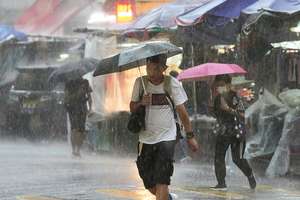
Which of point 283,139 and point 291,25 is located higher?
point 291,25

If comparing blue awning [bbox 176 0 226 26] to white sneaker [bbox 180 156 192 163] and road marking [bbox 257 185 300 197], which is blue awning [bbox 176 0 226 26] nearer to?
white sneaker [bbox 180 156 192 163]

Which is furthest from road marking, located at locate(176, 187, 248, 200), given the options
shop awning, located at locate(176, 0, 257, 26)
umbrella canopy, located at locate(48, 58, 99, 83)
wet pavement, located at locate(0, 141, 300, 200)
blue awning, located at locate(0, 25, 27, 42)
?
blue awning, located at locate(0, 25, 27, 42)

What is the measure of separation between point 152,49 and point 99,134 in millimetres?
9213

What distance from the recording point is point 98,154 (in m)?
17.1

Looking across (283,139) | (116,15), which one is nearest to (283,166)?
(283,139)

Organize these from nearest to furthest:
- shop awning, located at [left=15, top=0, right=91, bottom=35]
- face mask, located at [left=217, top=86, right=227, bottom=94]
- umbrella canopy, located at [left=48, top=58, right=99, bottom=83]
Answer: face mask, located at [left=217, top=86, right=227, bottom=94] → umbrella canopy, located at [left=48, top=58, right=99, bottom=83] → shop awning, located at [left=15, top=0, right=91, bottom=35]

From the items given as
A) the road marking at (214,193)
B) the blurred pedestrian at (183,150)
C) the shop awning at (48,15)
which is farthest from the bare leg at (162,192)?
the shop awning at (48,15)

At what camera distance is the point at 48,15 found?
1132 inches

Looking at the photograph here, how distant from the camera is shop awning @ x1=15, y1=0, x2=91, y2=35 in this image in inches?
1128

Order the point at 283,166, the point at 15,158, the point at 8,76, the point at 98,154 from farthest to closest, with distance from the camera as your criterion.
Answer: the point at 8,76, the point at 98,154, the point at 15,158, the point at 283,166

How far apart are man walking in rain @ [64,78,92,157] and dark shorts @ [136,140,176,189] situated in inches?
334

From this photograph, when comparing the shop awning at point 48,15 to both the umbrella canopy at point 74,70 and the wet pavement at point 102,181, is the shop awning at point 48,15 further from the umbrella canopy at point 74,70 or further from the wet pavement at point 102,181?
the wet pavement at point 102,181

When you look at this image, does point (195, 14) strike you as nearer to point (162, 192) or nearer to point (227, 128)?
point (227, 128)

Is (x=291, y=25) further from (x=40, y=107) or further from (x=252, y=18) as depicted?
(x=40, y=107)
